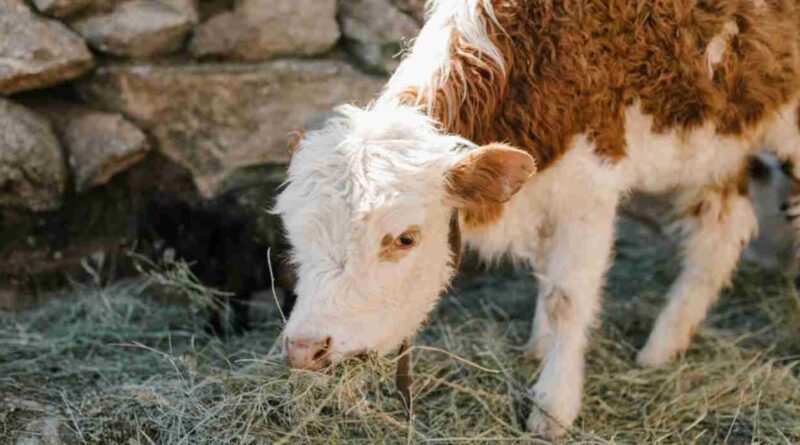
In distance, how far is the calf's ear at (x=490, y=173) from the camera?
3156 mm

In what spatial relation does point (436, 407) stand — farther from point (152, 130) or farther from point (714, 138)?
point (152, 130)

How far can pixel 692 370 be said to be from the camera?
4.40 metres

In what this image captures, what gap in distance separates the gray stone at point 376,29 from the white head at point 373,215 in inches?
68.2

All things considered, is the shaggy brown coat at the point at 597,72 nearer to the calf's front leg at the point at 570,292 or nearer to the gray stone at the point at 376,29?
the calf's front leg at the point at 570,292

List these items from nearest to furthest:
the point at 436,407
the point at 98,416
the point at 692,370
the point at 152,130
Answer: the point at 98,416 < the point at 436,407 < the point at 692,370 < the point at 152,130

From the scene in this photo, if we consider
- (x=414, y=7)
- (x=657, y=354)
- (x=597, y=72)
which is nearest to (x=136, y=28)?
(x=414, y=7)

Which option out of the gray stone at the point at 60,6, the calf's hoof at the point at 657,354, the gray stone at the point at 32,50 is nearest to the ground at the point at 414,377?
the calf's hoof at the point at 657,354

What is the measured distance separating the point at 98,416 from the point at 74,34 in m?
1.97

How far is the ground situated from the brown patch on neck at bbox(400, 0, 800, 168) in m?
0.93

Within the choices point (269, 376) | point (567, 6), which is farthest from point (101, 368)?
point (567, 6)

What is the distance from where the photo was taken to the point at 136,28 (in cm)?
471

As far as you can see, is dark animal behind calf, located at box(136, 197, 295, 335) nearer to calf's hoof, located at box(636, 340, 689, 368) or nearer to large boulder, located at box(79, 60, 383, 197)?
large boulder, located at box(79, 60, 383, 197)

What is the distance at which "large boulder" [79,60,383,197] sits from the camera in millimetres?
4848

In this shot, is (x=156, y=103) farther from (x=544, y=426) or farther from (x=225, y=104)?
(x=544, y=426)
